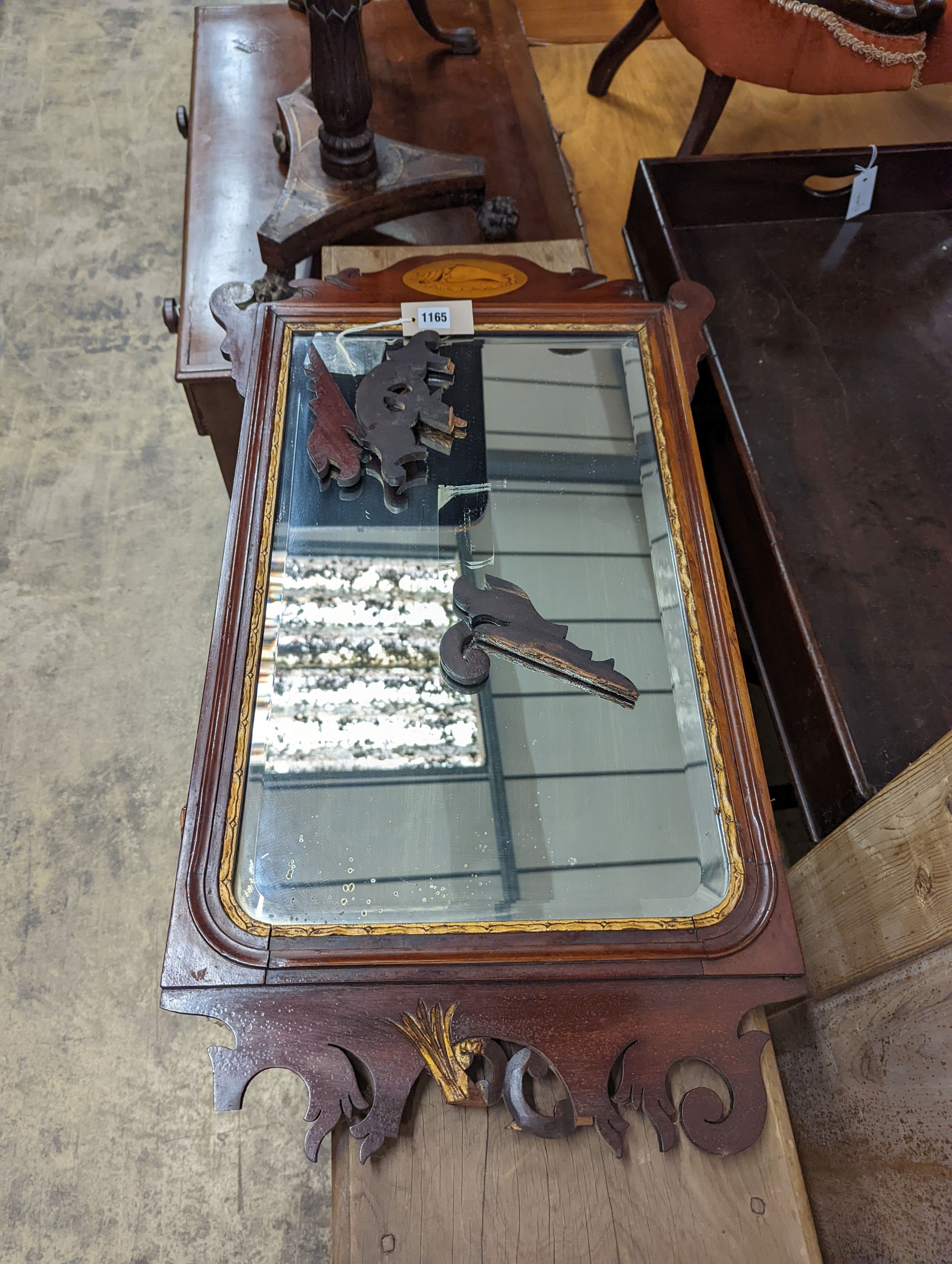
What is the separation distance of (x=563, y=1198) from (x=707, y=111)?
1.98 metres

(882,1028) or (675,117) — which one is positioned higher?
(675,117)

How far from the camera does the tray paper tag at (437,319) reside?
124 cm

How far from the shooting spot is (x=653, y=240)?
5.38 ft

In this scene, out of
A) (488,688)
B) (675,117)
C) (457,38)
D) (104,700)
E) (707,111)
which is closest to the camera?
(488,688)

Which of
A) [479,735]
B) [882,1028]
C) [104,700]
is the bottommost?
[882,1028]

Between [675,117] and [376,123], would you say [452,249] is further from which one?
[675,117]

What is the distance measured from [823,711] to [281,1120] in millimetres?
976

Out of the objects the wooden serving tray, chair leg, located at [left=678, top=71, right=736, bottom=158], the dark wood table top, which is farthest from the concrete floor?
chair leg, located at [left=678, top=71, right=736, bottom=158]

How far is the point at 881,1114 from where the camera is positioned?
85 cm

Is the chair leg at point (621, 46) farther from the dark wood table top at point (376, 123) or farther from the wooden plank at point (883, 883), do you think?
the wooden plank at point (883, 883)

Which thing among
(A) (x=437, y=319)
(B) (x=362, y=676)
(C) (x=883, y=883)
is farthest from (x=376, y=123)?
(C) (x=883, y=883)

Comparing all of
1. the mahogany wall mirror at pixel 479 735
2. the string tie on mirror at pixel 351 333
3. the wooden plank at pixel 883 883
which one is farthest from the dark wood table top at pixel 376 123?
the wooden plank at pixel 883 883

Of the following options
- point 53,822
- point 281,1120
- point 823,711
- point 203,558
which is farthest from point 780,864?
point 203,558

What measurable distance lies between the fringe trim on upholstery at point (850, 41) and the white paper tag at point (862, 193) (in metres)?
0.20
